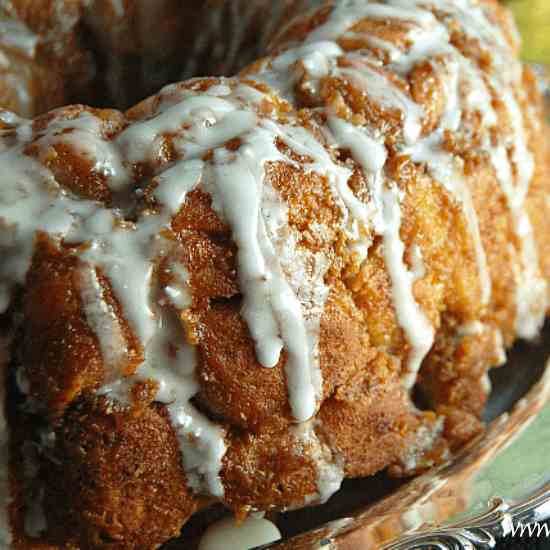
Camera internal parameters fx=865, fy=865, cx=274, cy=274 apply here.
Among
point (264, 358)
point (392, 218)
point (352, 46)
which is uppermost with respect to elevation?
point (352, 46)

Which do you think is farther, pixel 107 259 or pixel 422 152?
pixel 422 152

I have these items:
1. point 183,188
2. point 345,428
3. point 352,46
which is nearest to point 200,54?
point 352,46

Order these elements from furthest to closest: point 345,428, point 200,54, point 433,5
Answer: point 200,54
point 433,5
point 345,428

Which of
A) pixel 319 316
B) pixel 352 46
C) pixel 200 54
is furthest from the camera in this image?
pixel 200 54

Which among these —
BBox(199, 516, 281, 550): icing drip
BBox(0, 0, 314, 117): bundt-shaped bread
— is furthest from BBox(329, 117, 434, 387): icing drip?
BBox(0, 0, 314, 117): bundt-shaped bread

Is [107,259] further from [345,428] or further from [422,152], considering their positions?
[422,152]

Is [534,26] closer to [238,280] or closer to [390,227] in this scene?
[390,227]

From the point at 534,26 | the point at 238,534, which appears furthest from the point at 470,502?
the point at 534,26
